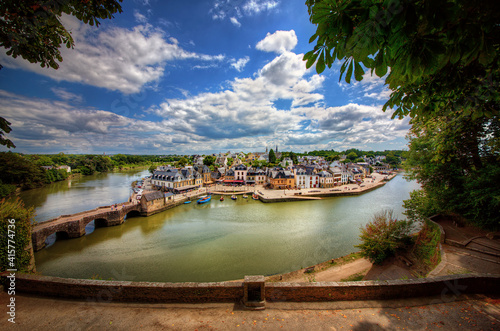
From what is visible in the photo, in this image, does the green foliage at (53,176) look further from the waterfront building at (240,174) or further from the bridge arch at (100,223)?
the waterfront building at (240,174)

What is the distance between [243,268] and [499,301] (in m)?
9.67

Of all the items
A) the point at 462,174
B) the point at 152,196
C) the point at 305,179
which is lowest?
the point at 152,196

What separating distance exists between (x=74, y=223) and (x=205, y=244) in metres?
11.7

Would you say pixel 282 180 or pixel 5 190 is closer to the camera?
pixel 5 190

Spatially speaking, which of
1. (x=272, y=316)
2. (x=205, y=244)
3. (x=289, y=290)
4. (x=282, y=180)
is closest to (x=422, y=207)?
(x=289, y=290)

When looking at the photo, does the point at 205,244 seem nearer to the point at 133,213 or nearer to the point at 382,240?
the point at 382,240

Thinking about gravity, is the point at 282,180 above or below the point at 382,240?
above

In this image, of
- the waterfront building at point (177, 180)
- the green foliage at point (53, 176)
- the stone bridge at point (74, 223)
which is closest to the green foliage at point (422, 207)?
the stone bridge at point (74, 223)

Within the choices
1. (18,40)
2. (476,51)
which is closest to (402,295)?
(476,51)

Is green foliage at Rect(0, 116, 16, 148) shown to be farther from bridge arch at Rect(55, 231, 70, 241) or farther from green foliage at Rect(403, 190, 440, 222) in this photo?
bridge arch at Rect(55, 231, 70, 241)

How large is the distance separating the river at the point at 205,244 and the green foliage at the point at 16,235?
16.0ft

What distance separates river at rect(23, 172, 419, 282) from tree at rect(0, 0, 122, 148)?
35.0 ft

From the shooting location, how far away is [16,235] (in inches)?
233

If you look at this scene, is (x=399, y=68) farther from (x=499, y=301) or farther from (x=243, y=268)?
(x=243, y=268)
